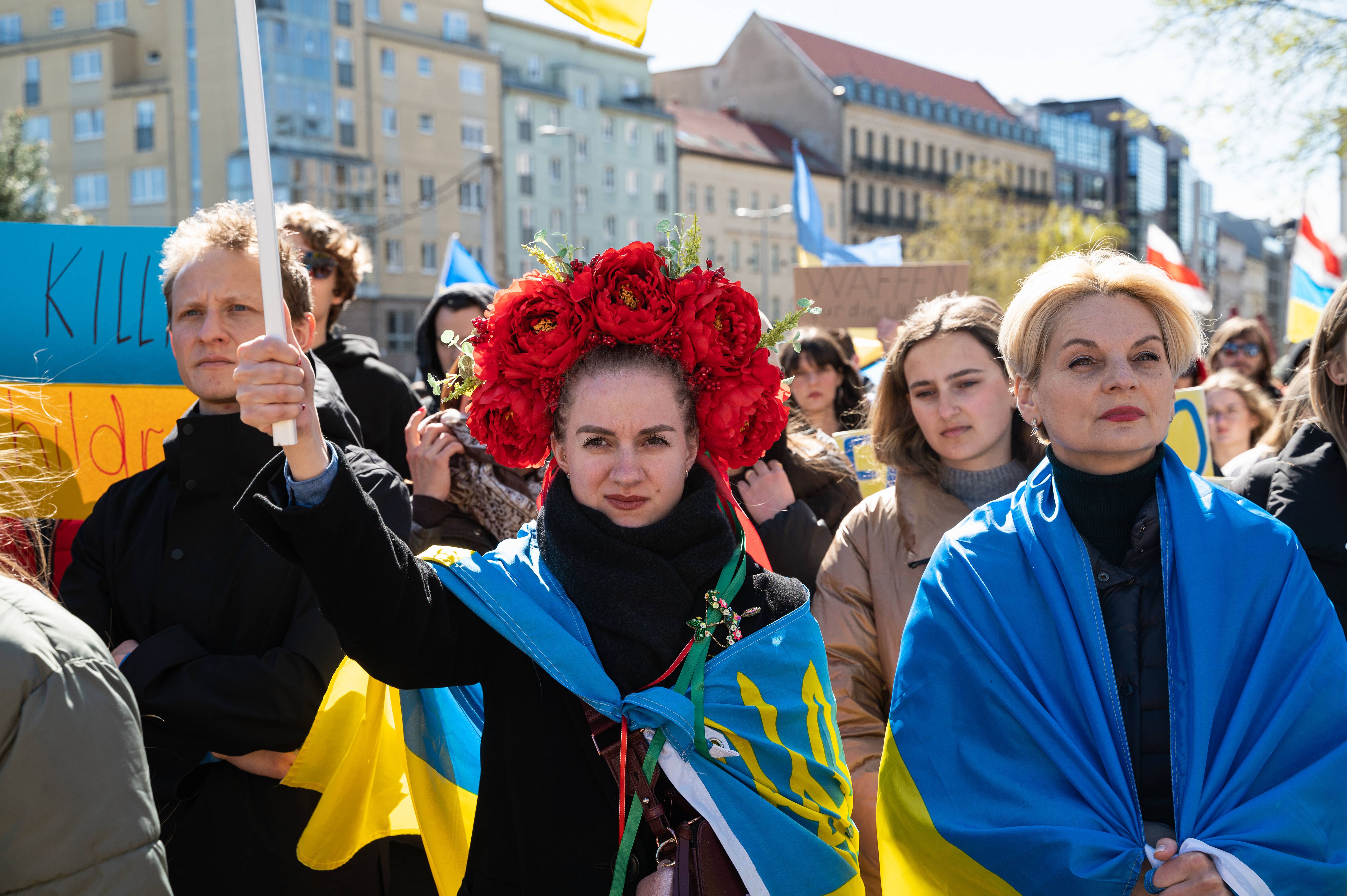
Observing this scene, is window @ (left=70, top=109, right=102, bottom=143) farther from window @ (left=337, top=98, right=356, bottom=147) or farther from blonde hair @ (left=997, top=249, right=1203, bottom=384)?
blonde hair @ (left=997, top=249, right=1203, bottom=384)

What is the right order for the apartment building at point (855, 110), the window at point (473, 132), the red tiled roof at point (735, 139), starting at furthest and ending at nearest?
the apartment building at point (855, 110) → the red tiled roof at point (735, 139) → the window at point (473, 132)

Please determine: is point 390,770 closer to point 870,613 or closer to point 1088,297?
point 870,613

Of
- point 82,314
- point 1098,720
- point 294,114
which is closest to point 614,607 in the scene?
point 1098,720

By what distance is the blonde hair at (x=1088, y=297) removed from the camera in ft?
8.68

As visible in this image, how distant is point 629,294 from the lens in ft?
8.46

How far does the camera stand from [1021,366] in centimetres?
273

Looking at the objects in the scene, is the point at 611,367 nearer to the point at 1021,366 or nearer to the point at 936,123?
the point at 1021,366

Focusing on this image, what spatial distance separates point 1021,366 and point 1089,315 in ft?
0.60

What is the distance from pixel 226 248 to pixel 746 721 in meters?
1.74

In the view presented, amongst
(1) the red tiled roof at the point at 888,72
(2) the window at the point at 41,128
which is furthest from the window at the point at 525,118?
(1) the red tiled roof at the point at 888,72

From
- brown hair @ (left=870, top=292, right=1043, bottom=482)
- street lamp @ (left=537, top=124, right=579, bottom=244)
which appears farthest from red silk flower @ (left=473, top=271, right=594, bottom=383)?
street lamp @ (left=537, top=124, right=579, bottom=244)

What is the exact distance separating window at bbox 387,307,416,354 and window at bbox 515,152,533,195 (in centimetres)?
598

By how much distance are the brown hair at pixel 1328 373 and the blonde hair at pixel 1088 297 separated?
3.08 ft

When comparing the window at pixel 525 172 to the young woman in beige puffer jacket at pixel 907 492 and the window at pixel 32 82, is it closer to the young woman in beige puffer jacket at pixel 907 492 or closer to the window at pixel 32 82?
the window at pixel 32 82
